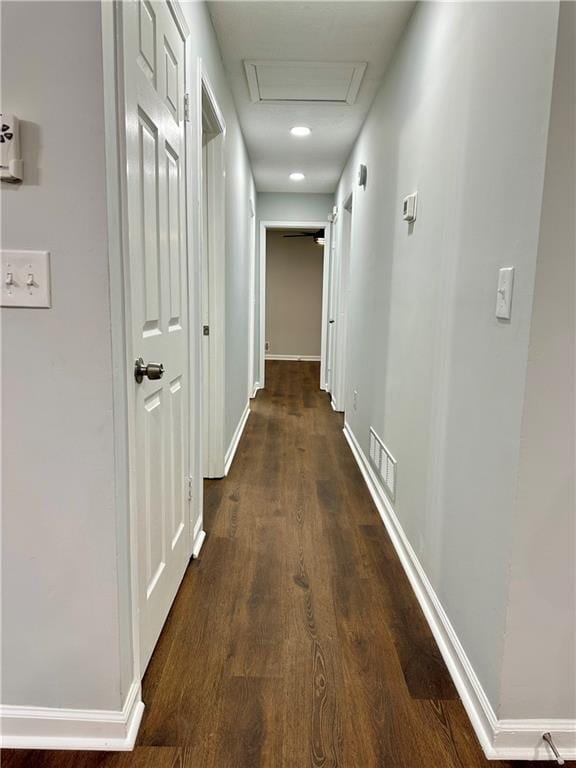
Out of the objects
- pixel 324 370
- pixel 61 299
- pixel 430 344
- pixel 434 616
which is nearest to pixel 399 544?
pixel 434 616

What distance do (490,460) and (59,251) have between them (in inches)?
45.3

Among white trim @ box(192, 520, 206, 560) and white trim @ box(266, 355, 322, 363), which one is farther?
white trim @ box(266, 355, 322, 363)

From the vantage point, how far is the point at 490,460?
1.26 m

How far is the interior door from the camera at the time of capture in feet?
3.98

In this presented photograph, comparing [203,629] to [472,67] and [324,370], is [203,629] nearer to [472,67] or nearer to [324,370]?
[472,67]

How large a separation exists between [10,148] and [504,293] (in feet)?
3.77

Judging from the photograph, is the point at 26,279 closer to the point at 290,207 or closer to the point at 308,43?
the point at 308,43

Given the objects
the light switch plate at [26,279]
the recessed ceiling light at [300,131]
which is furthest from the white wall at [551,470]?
the recessed ceiling light at [300,131]

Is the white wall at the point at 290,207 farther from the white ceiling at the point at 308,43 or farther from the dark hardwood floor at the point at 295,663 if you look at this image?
the dark hardwood floor at the point at 295,663

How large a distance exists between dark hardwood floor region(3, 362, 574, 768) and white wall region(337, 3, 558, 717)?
19cm

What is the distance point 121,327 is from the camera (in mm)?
1112

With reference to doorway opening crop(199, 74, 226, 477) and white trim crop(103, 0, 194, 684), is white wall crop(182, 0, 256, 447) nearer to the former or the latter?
doorway opening crop(199, 74, 226, 477)

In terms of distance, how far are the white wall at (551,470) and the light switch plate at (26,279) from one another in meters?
1.06

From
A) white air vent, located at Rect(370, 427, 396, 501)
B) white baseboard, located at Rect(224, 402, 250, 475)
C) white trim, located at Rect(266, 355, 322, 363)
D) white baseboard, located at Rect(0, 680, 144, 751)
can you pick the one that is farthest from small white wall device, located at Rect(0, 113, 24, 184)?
white trim, located at Rect(266, 355, 322, 363)
